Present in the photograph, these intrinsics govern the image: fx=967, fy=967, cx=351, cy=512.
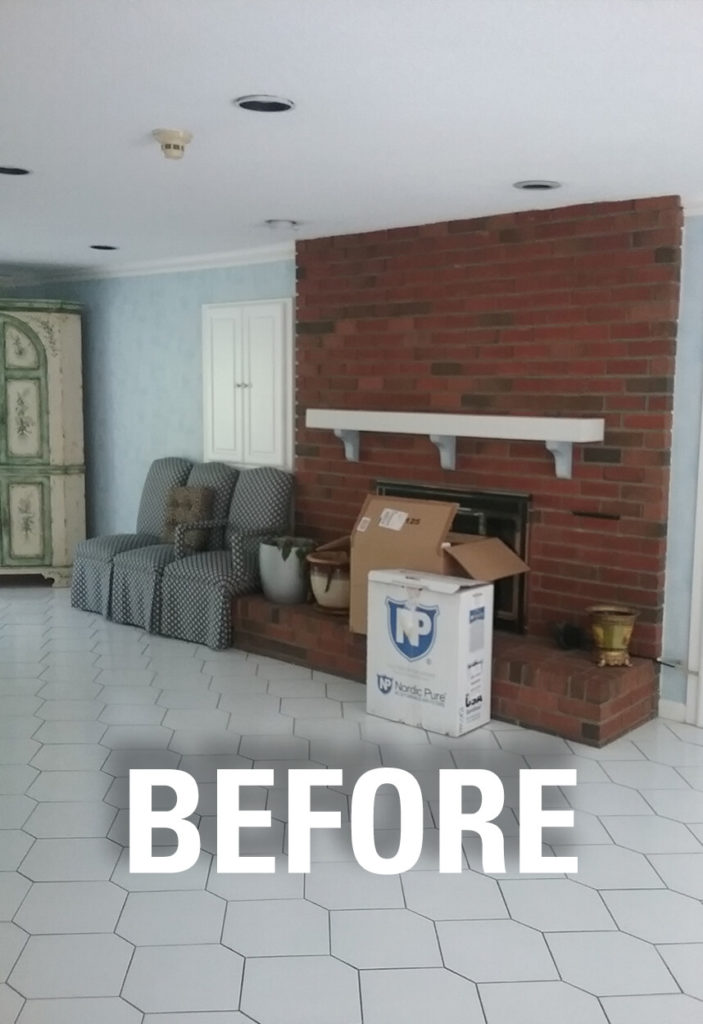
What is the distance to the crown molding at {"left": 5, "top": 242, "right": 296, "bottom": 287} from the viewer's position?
5406 mm

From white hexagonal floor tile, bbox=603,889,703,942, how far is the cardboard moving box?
1.52 metres

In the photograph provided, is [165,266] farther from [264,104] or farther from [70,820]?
[70,820]

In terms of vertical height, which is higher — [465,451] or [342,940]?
[465,451]

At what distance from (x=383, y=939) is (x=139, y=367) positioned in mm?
4742

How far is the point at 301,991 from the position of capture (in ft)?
7.23

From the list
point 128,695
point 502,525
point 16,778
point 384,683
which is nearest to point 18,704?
point 128,695

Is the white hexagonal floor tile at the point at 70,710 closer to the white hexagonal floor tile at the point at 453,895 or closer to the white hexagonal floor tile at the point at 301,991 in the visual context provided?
the white hexagonal floor tile at the point at 453,895

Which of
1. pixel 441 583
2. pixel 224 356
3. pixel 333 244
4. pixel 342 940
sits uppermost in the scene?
pixel 333 244

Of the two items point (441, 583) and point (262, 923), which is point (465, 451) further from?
point (262, 923)

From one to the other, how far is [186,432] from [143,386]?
1.77ft

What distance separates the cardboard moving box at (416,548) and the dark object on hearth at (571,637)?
1.01 feet

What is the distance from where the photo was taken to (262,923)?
248 centimetres

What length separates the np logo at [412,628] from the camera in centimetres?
377

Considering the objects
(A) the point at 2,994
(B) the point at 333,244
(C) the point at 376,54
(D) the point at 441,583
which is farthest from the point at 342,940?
(B) the point at 333,244
